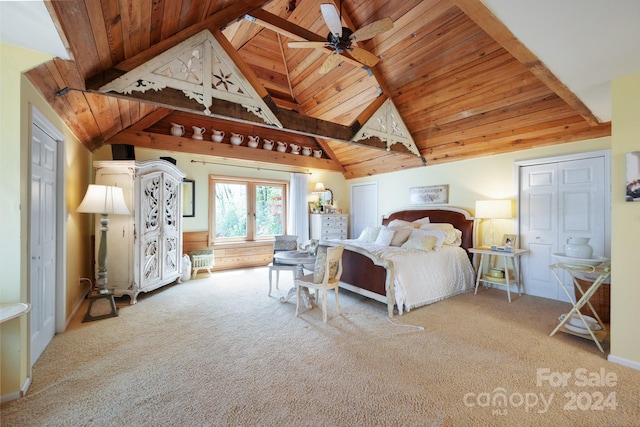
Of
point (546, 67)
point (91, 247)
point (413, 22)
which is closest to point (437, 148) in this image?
point (413, 22)

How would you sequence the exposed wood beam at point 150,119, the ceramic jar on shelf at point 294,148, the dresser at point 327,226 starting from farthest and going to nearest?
the dresser at point 327,226 < the ceramic jar on shelf at point 294,148 < the exposed wood beam at point 150,119

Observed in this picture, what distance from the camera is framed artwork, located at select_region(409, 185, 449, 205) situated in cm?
505

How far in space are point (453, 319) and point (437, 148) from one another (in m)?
3.11

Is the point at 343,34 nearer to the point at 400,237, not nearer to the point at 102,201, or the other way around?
the point at 400,237

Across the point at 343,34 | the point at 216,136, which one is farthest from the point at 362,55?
the point at 216,136

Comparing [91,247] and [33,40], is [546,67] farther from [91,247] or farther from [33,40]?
[91,247]

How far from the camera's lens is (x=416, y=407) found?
165cm

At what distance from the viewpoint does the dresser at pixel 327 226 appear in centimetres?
631

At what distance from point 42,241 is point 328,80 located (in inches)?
183

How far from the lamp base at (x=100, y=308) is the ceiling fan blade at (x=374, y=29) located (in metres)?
4.01

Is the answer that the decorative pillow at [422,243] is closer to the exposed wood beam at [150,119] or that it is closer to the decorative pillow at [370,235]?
the decorative pillow at [370,235]

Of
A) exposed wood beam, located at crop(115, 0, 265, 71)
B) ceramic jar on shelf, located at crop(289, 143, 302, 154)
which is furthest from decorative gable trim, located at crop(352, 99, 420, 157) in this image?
ceramic jar on shelf, located at crop(289, 143, 302, 154)

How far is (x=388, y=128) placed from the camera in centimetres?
442

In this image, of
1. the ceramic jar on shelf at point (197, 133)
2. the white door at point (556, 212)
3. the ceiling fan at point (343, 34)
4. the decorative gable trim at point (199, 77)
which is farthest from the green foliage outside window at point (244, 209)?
the white door at point (556, 212)
